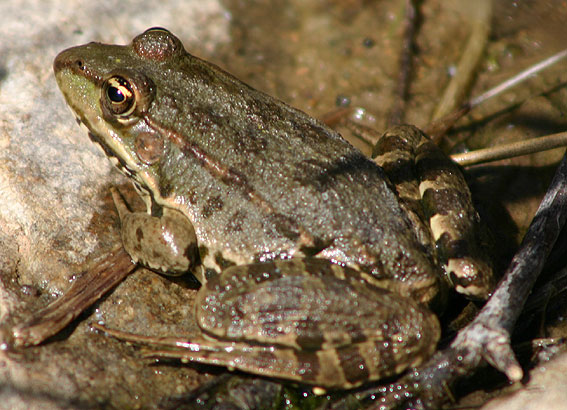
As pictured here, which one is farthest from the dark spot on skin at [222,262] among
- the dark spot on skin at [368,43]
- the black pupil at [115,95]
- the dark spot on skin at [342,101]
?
the dark spot on skin at [368,43]

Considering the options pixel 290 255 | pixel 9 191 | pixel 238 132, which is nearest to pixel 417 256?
pixel 290 255

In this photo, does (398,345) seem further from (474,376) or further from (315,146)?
(315,146)

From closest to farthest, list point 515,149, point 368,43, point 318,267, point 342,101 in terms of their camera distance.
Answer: point 318,267 → point 515,149 → point 342,101 → point 368,43

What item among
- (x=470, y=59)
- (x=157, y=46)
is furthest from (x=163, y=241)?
(x=470, y=59)

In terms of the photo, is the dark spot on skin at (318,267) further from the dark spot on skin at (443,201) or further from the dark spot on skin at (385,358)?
the dark spot on skin at (443,201)

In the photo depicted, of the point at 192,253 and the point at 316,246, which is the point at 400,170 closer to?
the point at 316,246

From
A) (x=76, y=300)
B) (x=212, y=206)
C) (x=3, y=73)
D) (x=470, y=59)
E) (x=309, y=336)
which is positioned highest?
(x=3, y=73)

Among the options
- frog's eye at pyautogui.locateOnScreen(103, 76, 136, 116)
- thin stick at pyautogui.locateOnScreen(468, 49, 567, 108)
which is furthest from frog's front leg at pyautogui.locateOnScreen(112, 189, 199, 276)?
thin stick at pyautogui.locateOnScreen(468, 49, 567, 108)
